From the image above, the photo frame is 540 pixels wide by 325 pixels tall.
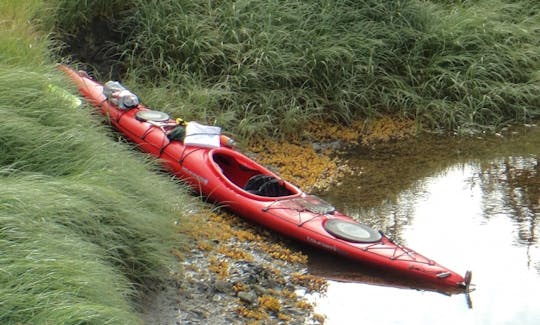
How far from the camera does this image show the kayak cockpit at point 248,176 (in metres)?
6.78

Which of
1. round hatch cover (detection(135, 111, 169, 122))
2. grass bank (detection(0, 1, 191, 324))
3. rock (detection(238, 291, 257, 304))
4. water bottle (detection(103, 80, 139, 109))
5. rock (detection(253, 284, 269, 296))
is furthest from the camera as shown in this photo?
water bottle (detection(103, 80, 139, 109))

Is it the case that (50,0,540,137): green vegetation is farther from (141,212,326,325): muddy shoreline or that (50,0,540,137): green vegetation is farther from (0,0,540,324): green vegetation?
(141,212,326,325): muddy shoreline

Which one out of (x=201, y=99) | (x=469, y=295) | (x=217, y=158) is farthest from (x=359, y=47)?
(x=469, y=295)

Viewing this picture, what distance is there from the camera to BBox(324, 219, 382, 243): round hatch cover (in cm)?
619

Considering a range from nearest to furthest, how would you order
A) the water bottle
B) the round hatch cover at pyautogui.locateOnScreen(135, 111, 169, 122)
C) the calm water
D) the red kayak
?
the calm water, the red kayak, the round hatch cover at pyautogui.locateOnScreen(135, 111, 169, 122), the water bottle

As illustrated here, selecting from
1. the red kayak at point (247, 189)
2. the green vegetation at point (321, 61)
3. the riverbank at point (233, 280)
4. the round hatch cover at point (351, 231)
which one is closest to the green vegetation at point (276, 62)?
the green vegetation at point (321, 61)

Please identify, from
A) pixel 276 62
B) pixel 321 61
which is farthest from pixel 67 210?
pixel 321 61

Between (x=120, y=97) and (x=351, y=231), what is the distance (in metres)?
2.23

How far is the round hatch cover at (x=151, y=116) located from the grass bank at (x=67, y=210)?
2.46ft

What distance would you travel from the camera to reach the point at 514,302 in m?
5.76

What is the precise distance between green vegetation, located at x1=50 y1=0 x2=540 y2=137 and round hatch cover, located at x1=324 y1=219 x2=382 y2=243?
6.48 ft

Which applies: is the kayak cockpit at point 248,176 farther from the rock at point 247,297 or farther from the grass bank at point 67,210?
the rock at point 247,297

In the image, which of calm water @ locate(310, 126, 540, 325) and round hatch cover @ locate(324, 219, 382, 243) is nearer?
calm water @ locate(310, 126, 540, 325)

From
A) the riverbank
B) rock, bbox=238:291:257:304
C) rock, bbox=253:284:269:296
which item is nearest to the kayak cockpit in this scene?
the riverbank
